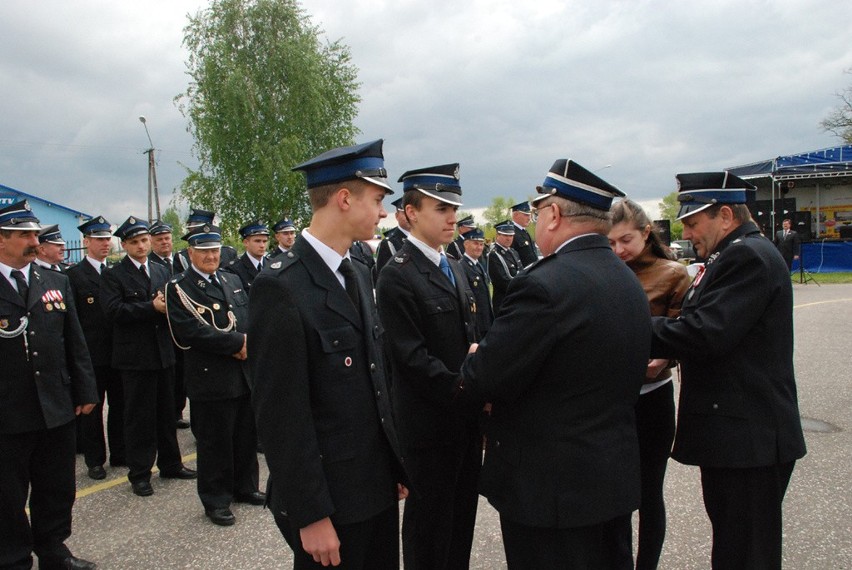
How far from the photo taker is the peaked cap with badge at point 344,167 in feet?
6.89

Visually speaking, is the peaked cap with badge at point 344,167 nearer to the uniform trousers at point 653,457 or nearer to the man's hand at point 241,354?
the uniform trousers at point 653,457

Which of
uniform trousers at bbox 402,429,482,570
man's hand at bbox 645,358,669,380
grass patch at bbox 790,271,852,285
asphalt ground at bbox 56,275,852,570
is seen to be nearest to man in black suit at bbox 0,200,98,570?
asphalt ground at bbox 56,275,852,570

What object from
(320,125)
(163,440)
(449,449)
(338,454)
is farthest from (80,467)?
(320,125)

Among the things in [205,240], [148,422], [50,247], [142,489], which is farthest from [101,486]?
[50,247]

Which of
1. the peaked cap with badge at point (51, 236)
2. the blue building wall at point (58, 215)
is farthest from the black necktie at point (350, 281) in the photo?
the blue building wall at point (58, 215)

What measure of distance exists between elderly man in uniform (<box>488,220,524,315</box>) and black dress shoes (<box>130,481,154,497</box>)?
5181mm

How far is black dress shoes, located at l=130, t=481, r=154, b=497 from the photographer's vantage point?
4714mm

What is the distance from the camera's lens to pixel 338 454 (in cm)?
201

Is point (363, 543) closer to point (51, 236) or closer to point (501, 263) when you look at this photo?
point (51, 236)

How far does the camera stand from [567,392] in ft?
6.43

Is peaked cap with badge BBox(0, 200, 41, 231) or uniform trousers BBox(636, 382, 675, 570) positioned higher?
peaked cap with badge BBox(0, 200, 41, 231)

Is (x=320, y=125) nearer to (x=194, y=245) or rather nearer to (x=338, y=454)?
(x=194, y=245)

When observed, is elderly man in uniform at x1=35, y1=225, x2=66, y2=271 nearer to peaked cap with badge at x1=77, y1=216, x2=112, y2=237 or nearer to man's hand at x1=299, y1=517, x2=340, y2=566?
peaked cap with badge at x1=77, y1=216, x2=112, y2=237

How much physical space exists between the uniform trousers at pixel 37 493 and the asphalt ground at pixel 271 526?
0.32 meters
